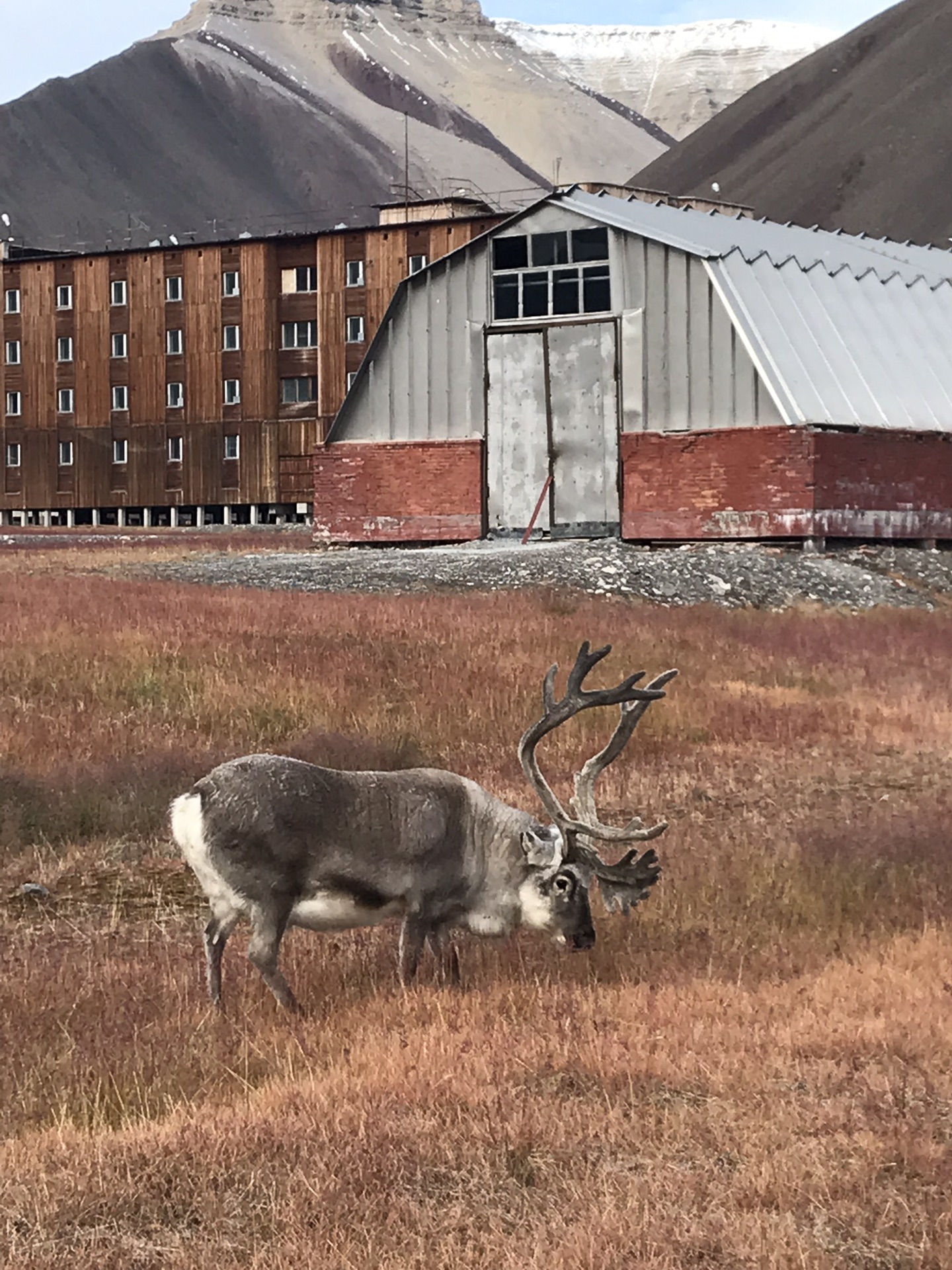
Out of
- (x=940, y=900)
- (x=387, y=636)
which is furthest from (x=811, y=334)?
(x=940, y=900)

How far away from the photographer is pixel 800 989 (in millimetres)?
7770

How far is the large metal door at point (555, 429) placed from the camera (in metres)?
36.0

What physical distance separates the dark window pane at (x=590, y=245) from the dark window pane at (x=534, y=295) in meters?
0.86

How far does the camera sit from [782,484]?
110ft

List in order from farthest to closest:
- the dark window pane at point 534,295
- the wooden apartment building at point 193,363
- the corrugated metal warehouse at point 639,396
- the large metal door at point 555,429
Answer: the wooden apartment building at point 193,363, the dark window pane at point 534,295, the large metal door at point 555,429, the corrugated metal warehouse at point 639,396

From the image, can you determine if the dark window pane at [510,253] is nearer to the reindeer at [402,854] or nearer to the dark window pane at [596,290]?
the dark window pane at [596,290]

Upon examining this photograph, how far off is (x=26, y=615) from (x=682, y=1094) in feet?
47.1

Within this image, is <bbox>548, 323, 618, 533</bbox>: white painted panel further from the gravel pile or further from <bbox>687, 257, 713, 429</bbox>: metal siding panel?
the gravel pile

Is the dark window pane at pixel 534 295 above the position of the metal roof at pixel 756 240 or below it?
below

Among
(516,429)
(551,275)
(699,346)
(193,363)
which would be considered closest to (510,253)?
(551,275)

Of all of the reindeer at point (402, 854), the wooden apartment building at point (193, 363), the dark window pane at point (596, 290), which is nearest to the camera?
the reindeer at point (402, 854)

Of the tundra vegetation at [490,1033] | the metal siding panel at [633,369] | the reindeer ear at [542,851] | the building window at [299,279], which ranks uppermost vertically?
the building window at [299,279]

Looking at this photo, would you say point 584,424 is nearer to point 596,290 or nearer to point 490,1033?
point 596,290

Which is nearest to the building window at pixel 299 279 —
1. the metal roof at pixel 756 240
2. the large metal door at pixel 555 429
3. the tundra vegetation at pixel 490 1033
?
the metal roof at pixel 756 240
